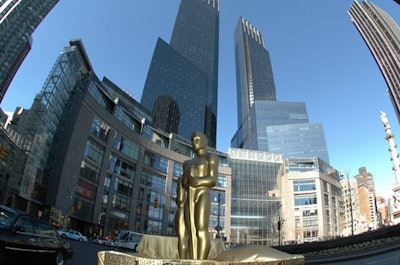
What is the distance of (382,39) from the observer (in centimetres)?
8156

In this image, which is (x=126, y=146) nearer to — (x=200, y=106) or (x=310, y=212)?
(x=310, y=212)

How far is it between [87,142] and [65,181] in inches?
322

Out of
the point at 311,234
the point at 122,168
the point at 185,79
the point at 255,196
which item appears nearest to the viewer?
the point at 122,168

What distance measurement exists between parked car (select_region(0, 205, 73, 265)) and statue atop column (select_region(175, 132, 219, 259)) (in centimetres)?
469

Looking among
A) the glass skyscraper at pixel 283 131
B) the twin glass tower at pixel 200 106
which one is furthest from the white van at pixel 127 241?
the glass skyscraper at pixel 283 131

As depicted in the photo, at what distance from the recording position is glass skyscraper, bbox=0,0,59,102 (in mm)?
61125

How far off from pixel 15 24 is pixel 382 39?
9556 cm

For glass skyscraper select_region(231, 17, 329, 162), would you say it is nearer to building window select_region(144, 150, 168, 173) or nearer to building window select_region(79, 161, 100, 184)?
building window select_region(144, 150, 168, 173)

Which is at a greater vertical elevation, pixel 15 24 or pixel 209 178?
pixel 15 24

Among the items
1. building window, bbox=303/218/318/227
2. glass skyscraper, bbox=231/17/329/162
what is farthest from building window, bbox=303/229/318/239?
glass skyscraper, bbox=231/17/329/162

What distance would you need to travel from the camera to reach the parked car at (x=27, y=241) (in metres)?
6.72

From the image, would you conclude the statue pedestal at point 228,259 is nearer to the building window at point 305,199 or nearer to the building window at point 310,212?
the building window at point 310,212

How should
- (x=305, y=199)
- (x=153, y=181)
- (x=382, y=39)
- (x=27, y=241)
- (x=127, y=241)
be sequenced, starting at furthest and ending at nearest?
(x=305, y=199) → (x=382, y=39) → (x=153, y=181) → (x=127, y=241) → (x=27, y=241)

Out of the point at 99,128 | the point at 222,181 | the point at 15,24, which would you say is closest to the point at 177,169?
the point at 222,181
